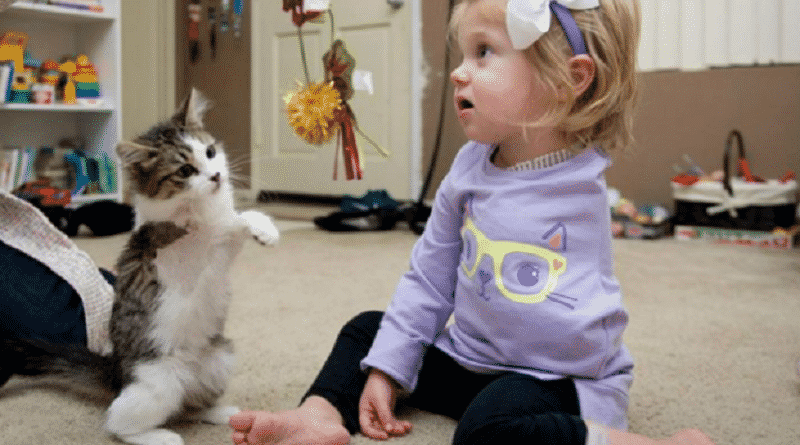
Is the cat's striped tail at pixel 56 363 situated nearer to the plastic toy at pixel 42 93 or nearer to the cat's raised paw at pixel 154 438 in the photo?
the cat's raised paw at pixel 154 438

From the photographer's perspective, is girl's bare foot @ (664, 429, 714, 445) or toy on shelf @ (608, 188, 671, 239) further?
toy on shelf @ (608, 188, 671, 239)

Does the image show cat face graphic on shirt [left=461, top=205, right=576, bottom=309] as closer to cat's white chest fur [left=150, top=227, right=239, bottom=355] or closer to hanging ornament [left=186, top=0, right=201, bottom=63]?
cat's white chest fur [left=150, top=227, right=239, bottom=355]

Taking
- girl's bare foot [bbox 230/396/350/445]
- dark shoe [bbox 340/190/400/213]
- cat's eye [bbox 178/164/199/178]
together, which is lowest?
girl's bare foot [bbox 230/396/350/445]

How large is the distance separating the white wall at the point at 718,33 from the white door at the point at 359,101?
38.3 inches

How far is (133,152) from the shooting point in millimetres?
795

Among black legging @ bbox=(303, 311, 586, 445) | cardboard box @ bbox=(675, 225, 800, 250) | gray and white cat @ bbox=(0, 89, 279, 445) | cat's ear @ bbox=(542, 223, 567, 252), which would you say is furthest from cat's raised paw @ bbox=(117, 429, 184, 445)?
cardboard box @ bbox=(675, 225, 800, 250)

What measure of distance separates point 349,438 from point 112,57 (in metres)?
2.66

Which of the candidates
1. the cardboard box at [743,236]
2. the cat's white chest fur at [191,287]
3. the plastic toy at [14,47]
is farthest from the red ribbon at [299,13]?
the plastic toy at [14,47]

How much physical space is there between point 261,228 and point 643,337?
2.46ft

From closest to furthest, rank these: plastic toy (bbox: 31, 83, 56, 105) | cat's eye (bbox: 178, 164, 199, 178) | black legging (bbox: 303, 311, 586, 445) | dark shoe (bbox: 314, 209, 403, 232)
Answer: black legging (bbox: 303, 311, 586, 445) < cat's eye (bbox: 178, 164, 199, 178) < dark shoe (bbox: 314, 209, 403, 232) < plastic toy (bbox: 31, 83, 56, 105)

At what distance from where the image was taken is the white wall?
256 centimetres

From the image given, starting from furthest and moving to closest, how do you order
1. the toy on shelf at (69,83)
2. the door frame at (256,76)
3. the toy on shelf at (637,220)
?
the door frame at (256,76) < the toy on shelf at (69,83) < the toy on shelf at (637,220)

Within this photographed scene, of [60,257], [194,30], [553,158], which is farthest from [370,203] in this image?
[553,158]

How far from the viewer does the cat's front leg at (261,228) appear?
839 mm
